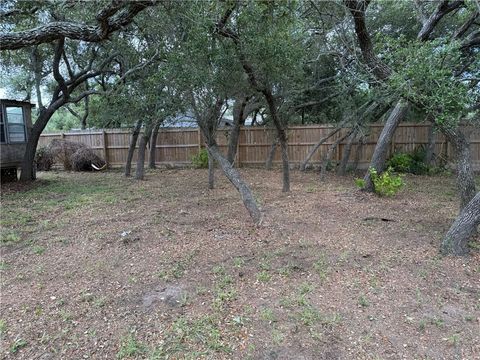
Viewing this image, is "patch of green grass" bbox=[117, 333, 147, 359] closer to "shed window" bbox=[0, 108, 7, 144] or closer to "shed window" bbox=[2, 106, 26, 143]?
"shed window" bbox=[0, 108, 7, 144]

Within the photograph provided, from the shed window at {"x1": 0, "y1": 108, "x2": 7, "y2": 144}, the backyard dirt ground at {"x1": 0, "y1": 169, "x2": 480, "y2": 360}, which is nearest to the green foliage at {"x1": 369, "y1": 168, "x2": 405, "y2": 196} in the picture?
the backyard dirt ground at {"x1": 0, "y1": 169, "x2": 480, "y2": 360}

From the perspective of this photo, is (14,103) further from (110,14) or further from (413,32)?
(413,32)

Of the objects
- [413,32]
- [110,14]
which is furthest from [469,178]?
[413,32]

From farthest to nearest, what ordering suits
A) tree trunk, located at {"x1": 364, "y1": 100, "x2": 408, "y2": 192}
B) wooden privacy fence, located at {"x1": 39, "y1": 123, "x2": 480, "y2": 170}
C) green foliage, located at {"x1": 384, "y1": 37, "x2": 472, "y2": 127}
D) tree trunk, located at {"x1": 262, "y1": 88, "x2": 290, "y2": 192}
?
wooden privacy fence, located at {"x1": 39, "y1": 123, "x2": 480, "y2": 170} < tree trunk, located at {"x1": 364, "y1": 100, "x2": 408, "y2": 192} < tree trunk, located at {"x1": 262, "y1": 88, "x2": 290, "y2": 192} < green foliage, located at {"x1": 384, "y1": 37, "x2": 472, "y2": 127}

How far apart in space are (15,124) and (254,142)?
24.6ft

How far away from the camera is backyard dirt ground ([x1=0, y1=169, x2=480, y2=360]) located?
7.83 feet

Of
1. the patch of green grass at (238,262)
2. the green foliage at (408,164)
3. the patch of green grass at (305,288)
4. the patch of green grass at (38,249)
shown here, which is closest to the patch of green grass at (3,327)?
the patch of green grass at (38,249)

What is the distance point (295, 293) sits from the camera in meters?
3.04

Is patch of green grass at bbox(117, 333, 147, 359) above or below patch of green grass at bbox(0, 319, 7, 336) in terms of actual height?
below

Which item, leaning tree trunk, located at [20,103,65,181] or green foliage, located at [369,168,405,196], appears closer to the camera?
green foliage, located at [369,168,405,196]

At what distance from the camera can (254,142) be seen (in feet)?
42.6

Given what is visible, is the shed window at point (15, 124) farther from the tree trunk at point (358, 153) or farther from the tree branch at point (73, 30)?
the tree trunk at point (358, 153)

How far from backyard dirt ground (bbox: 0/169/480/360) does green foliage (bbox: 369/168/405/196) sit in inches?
28.3

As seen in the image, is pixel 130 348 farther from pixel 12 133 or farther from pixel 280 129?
pixel 12 133
